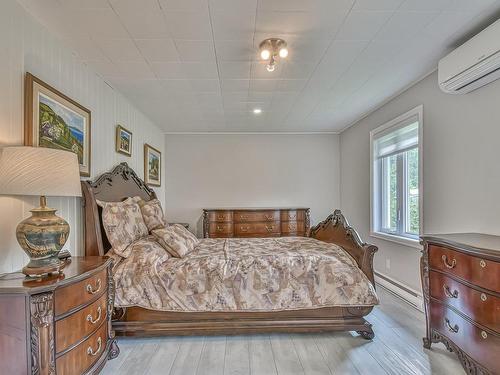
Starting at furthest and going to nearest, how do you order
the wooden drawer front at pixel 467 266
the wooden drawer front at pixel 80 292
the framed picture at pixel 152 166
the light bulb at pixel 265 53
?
the framed picture at pixel 152 166 < the light bulb at pixel 265 53 < the wooden drawer front at pixel 467 266 < the wooden drawer front at pixel 80 292

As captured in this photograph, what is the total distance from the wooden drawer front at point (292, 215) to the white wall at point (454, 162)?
5.14 ft

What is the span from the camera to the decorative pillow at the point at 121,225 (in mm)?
2455

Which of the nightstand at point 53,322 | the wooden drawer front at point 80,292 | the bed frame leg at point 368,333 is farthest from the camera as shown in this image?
the bed frame leg at point 368,333

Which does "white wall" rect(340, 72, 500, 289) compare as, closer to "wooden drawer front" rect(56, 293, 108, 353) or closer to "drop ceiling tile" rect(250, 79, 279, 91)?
"drop ceiling tile" rect(250, 79, 279, 91)

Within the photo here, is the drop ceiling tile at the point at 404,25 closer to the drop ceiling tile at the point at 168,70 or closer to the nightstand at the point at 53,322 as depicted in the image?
the drop ceiling tile at the point at 168,70

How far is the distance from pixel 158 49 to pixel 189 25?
46 centimetres

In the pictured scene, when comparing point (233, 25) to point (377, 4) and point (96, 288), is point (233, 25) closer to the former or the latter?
point (377, 4)

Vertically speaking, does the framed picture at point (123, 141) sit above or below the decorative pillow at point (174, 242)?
above

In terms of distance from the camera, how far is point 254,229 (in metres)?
5.02

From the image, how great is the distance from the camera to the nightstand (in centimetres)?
137

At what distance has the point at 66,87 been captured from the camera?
7.64ft

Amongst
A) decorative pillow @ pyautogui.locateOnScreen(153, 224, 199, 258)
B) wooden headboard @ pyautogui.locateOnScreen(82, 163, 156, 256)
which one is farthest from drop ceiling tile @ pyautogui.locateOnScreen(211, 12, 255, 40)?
decorative pillow @ pyautogui.locateOnScreen(153, 224, 199, 258)

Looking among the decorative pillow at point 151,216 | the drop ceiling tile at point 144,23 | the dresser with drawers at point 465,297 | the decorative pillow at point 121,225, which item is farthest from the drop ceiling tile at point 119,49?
the dresser with drawers at point 465,297

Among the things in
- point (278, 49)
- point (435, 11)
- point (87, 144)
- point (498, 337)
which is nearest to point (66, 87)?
point (87, 144)
